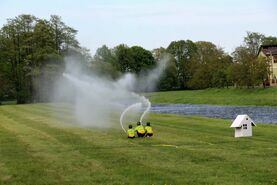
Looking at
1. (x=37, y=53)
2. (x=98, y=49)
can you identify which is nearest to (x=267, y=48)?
(x=98, y=49)

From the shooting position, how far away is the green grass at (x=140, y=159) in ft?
42.6

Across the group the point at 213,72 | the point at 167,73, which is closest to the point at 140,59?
the point at 167,73

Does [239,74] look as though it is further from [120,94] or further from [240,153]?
[240,153]

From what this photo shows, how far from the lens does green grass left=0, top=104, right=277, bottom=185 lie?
1299 centimetres

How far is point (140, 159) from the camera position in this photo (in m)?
16.0

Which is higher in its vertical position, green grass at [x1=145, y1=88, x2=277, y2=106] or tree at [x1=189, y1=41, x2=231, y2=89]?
tree at [x1=189, y1=41, x2=231, y2=89]

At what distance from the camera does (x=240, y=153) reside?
1683cm

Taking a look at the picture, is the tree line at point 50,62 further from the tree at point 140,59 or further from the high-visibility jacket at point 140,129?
the high-visibility jacket at point 140,129

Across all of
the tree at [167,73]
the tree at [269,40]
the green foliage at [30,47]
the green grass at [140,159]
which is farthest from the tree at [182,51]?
the green grass at [140,159]

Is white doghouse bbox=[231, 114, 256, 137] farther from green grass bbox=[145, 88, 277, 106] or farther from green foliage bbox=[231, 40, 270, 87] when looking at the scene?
green foliage bbox=[231, 40, 270, 87]

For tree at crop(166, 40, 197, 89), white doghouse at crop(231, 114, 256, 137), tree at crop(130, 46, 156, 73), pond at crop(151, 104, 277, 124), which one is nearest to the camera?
white doghouse at crop(231, 114, 256, 137)

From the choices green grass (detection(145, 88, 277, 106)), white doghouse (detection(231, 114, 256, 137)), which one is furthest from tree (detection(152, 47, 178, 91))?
white doghouse (detection(231, 114, 256, 137))

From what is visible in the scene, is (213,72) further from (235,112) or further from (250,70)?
(235,112)

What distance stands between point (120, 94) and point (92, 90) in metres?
2.25
